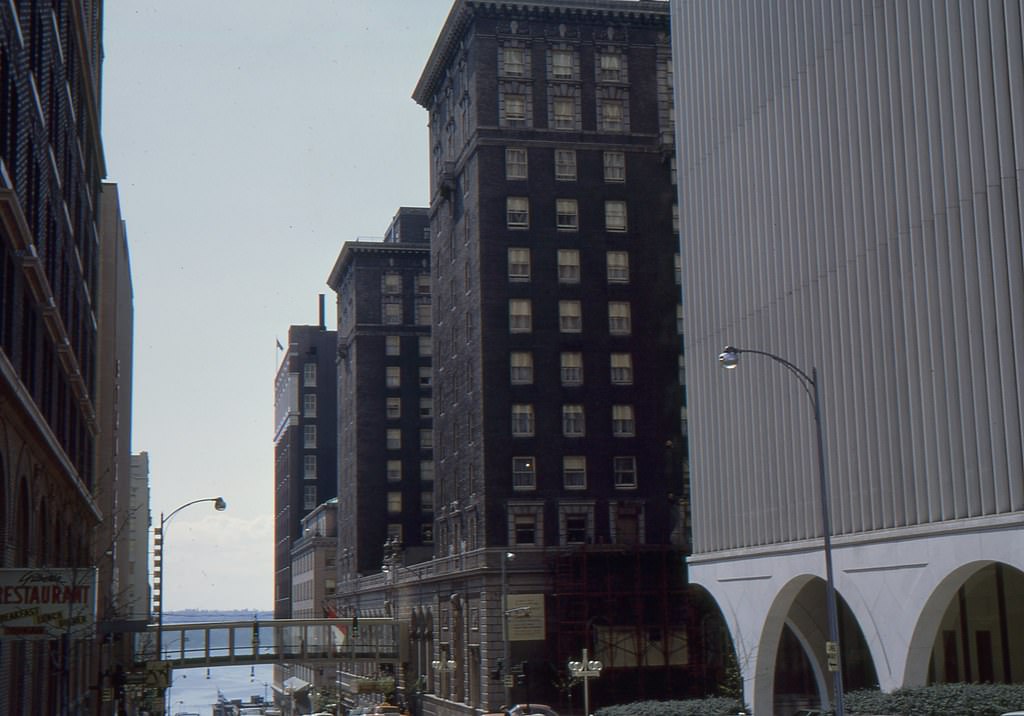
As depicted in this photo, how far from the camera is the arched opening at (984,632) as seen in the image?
148 ft

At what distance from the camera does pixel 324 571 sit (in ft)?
564

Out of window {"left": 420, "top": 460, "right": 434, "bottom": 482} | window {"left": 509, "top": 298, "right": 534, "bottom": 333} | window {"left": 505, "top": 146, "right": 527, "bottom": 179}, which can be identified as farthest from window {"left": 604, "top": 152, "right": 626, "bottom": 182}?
window {"left": 420, "top": 460, "right": 434, "bottom": 482}

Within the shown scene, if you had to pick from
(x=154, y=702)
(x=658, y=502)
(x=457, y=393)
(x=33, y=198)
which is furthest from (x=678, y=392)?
(x=33, y=198)

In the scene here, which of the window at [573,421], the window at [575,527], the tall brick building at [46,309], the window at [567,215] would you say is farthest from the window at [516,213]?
the tall brick building at [46,309]

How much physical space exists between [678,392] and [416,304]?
5296 centimetres

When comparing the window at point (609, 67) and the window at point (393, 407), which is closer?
the window at point (609, 67)

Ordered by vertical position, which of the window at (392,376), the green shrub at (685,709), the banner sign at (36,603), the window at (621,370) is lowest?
the green shrub at (685,709)

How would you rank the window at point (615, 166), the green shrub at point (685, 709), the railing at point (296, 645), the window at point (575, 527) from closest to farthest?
the green shrub at point (685, 709), the window at point (575, 527), the window at point (615, 166), the railing at point (296, 645)

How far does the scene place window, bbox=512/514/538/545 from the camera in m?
89.5

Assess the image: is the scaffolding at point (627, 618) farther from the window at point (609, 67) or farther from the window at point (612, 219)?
the window at point (609, 67)

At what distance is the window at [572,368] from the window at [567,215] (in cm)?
857

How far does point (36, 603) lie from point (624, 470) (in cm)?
6507

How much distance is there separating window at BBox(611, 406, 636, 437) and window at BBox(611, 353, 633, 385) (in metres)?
1.81

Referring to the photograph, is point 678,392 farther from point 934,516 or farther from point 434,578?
point 934,516
